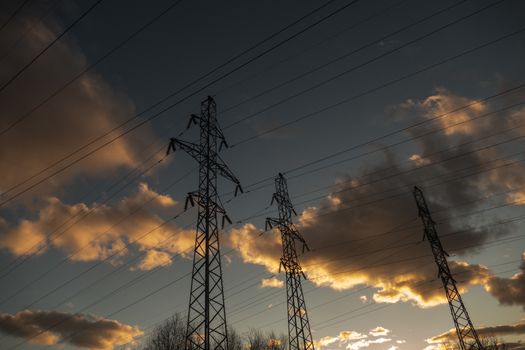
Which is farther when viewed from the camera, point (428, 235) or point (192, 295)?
point (428, 235)

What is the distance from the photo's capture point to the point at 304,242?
27.0 m

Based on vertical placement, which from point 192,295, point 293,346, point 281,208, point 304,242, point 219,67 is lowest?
point 293,346

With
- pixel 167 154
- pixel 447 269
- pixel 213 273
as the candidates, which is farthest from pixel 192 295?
pixel 447 269

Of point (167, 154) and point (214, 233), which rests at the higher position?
Answer: point (167, 154)

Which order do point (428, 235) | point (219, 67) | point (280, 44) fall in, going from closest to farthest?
point (280, 44) < point (219, 67) < point (428, 235)

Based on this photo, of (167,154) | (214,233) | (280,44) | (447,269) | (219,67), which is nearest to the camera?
(280,44)

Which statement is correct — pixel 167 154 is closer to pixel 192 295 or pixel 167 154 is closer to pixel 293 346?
pixel 192 295

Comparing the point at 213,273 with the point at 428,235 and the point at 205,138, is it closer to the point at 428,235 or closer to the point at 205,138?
the point at 205,138

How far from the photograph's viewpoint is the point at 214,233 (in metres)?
16.7

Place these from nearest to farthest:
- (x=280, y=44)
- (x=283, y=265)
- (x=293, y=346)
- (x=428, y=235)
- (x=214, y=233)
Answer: (x=280, y=44)
(x=214, y=233)
(x=293, y=346)
(x=283, y=265)
(x=428, y=235)

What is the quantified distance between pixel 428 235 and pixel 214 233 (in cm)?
2112

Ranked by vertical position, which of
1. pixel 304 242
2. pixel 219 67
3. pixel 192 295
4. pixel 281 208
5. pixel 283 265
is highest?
pixel 219 67

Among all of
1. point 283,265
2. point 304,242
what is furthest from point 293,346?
point 304,242

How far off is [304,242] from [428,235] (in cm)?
1132
